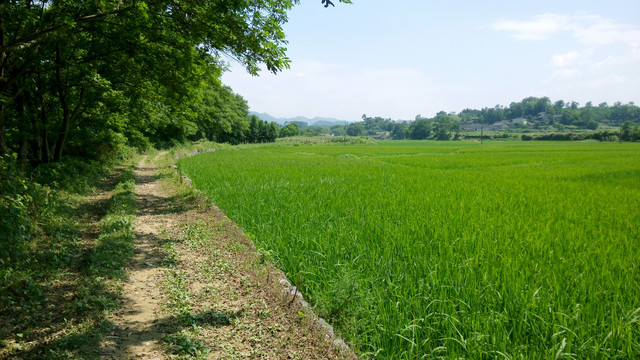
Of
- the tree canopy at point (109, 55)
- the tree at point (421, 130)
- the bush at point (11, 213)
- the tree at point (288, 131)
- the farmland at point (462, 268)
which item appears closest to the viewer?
the farmland at point (462, 268)

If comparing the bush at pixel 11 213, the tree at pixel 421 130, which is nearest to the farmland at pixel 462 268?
the bush at pixel 11 213

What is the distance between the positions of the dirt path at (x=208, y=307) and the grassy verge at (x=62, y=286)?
0.21m

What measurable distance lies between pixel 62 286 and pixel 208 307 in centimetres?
197

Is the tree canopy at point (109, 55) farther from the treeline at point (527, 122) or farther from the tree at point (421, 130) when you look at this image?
the tree at point (421, 130)

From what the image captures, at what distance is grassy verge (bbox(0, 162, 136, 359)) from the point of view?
294cm

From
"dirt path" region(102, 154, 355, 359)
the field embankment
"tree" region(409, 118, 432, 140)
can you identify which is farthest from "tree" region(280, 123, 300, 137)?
→ "dirt path" region(102, 154, 355, 359)

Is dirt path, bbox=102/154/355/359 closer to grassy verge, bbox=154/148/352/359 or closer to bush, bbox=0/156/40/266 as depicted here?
grassy verge, bbox=154/148/352/359

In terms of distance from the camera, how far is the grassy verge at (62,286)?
9.65ft

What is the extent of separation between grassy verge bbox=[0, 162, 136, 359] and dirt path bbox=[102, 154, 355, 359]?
0.21 meters

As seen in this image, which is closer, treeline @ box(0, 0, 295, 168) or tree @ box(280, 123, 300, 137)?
treeline @ box(0, 0, 295, 168)

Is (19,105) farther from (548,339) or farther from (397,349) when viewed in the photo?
(548,339)

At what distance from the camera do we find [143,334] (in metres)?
3.20

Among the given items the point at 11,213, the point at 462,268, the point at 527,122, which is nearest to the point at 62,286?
the point at 11,213

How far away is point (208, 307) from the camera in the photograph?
373 cm
